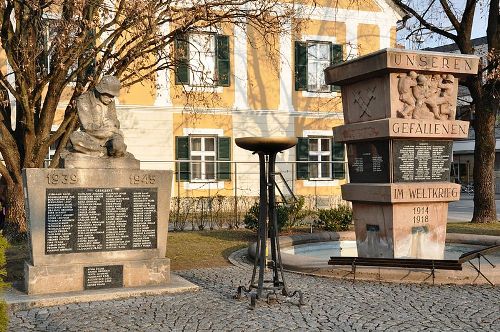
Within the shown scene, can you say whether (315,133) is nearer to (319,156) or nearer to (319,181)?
(319,156)

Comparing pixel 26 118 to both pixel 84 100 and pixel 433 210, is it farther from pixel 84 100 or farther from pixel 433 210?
pixel 433 210

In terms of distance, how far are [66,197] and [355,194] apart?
15.0 feet

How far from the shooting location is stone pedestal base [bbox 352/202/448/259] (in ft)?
30.3

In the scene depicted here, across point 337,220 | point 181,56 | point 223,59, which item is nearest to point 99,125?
point 337,220

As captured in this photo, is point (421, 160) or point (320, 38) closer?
point (421, 160)

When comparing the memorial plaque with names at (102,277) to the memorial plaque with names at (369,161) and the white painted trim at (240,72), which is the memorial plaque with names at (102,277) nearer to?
the memorial plaque with names at (369,161)

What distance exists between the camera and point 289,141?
21.9ft

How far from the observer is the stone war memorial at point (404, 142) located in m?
9.00

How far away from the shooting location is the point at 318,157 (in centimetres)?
2289

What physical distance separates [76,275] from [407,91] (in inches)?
217

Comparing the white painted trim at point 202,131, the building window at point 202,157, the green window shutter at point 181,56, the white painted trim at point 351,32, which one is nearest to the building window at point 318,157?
the white painted trim at point 202,131

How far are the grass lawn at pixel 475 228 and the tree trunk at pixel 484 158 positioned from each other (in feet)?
1.82

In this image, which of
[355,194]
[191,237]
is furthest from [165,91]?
[355,194]

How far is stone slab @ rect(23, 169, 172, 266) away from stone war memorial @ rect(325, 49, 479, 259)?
10.8 ft
